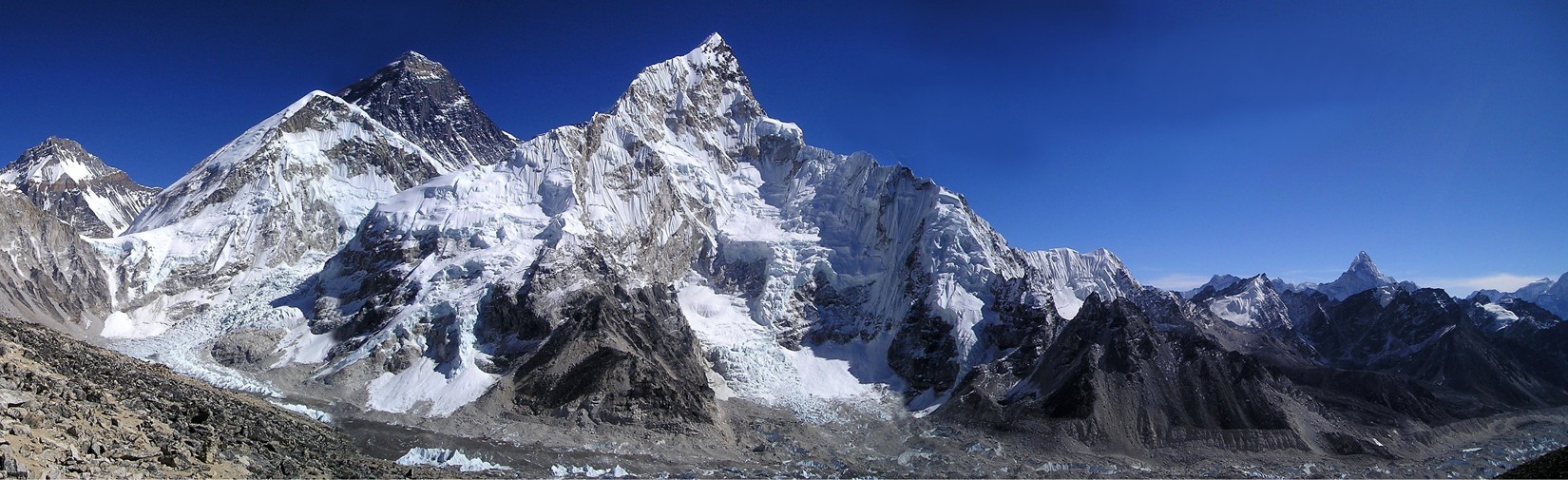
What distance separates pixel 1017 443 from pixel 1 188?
167 m

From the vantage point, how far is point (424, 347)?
130 m

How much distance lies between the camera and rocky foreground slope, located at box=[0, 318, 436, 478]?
28.1 meters

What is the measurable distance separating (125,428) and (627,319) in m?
107

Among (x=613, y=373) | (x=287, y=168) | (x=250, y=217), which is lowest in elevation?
(x=613, y=373)

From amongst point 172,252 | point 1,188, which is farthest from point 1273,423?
point 1,188

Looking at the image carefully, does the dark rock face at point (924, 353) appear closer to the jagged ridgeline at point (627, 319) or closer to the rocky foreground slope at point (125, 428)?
the jagged ridgeline at point (627, 319)

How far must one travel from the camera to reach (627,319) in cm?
14038

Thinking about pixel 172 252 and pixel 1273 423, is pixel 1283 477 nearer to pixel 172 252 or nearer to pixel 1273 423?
pixel 1273 423

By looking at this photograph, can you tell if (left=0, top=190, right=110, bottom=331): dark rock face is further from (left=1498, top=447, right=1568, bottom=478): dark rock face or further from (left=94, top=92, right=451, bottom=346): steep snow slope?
(left=1498, top=447, right=1568, bottom=478): dark rock face

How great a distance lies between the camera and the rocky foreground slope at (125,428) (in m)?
28.1

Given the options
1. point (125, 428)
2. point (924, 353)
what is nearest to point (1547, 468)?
point (125, 428)

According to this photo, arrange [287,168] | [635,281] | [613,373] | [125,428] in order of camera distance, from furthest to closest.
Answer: [287,168] < [635,281] < [613,373] < [125,428]

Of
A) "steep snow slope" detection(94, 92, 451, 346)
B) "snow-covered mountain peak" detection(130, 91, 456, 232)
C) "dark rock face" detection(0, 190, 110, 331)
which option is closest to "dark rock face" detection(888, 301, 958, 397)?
"steep snow slope" detection(94, 92, 451, 346)

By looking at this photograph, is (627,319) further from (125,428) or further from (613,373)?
(125,428)
